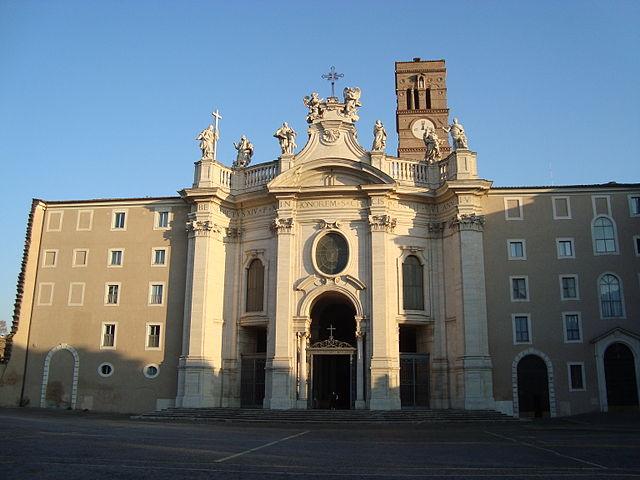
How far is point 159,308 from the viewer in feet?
128

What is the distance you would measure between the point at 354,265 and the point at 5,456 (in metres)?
25.7

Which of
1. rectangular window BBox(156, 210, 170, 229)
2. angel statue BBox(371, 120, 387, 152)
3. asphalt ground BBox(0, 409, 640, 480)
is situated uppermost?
angel statue BBox(371, 120, 387, 152)

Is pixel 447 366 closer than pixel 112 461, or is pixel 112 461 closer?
pixel 112 461

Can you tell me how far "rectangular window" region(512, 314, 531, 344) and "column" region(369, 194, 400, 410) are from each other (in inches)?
274

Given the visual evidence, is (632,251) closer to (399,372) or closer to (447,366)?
(447,366)

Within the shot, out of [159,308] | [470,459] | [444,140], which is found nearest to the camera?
[470,459]

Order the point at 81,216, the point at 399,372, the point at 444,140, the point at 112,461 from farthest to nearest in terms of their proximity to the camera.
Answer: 1. the point at 444,140
2. the point at 81,216
3. the point at 399,372
4. the point at 112,461

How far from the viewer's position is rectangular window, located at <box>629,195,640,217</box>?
37062mm

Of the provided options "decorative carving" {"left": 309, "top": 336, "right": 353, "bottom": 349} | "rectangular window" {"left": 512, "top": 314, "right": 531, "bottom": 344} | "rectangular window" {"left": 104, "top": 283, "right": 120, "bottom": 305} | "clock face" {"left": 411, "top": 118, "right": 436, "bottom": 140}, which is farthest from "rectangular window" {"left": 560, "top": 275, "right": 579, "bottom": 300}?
"clock face" {"left": 411, "top": 118, "right": 436, "bottom": 140}

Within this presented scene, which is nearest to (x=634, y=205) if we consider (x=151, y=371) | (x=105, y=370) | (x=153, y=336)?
(x=153, y=336)

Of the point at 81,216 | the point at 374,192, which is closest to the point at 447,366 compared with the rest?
the point at 374,192

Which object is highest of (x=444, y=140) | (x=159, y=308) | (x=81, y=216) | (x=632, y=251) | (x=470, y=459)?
(x=444, y=140)

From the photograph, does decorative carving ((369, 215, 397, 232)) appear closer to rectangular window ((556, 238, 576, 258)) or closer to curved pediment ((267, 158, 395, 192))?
curved pediment ((267, 158, 395, 192))

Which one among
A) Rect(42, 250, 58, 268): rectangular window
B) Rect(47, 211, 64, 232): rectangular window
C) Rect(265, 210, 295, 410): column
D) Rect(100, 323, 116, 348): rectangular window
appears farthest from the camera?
Rect(47, 211, 64, 232): rectangular window
